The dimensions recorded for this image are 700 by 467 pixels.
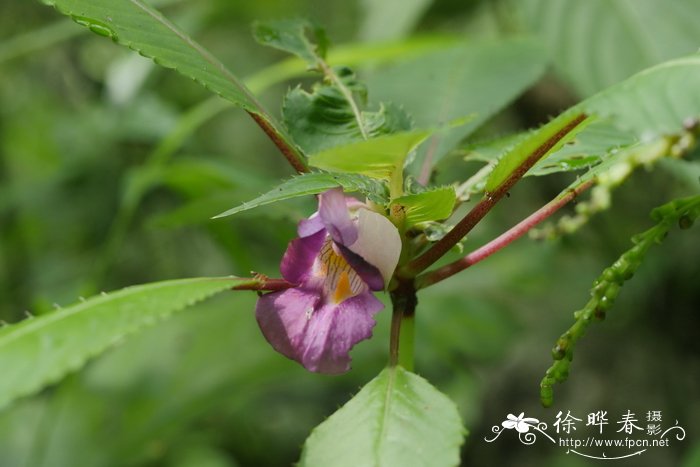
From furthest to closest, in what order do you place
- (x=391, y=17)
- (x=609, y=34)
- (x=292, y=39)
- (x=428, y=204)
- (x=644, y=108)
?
(x=391, y=17), (x=609, y=34), (x=292, y=39), (x=428, y=204), (x=644, y=108)

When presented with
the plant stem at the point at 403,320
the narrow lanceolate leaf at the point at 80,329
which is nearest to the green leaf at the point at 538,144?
the plant stem at the point at 403,320

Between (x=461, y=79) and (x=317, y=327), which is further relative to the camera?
(x=461, y=79)

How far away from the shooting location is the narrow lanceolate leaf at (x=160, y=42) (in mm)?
670

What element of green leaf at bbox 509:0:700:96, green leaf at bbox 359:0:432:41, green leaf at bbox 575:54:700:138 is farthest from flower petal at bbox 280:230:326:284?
green leaf at bbox 359:0:432:41

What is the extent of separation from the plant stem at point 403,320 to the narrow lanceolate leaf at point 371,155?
100 mm

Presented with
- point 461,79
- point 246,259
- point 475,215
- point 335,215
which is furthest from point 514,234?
point 246,259

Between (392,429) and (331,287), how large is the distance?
12 cm

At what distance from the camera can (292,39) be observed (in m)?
0.91

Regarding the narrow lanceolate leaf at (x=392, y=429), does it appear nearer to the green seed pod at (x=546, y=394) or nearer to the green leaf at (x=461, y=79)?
the green seed pod at (x=546, y=394)

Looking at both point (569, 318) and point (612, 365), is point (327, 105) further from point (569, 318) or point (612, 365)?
point (612, 365)

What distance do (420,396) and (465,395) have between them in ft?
4.55

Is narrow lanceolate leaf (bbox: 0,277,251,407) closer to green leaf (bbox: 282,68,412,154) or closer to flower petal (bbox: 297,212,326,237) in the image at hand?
flower petal (bbox: 297,212,326,237)

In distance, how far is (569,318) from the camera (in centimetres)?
235

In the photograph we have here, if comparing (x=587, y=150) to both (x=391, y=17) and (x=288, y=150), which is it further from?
(x=391, y=17)
